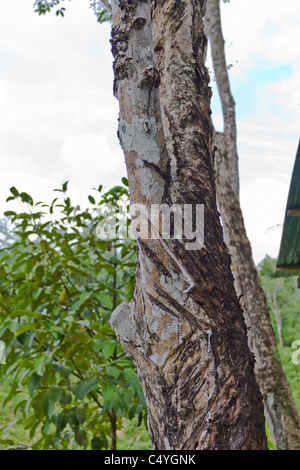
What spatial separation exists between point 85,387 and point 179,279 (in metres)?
0.96

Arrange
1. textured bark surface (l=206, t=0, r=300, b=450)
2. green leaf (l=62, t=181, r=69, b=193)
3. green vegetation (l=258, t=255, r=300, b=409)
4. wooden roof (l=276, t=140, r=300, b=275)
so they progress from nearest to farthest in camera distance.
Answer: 1. green leaf (l=62, t=181, r=69, b=193)
2. wooden roof (l=276, t=140, r=300, b=275)
3. textured bark surface (l=206, t=0, r=300, b=450)
4. green vegetation (l=258, t=255, r=300, b=409)

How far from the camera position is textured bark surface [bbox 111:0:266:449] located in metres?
1.12

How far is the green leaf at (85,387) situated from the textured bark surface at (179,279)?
0.73 metres

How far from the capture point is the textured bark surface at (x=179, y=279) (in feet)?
3.66

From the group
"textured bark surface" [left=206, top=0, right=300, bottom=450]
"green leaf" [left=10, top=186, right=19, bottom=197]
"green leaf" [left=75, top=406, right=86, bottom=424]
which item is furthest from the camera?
"textured bark surface" [left=206, top=0, right=300, bottom=450]

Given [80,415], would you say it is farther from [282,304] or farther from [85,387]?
[282,304]

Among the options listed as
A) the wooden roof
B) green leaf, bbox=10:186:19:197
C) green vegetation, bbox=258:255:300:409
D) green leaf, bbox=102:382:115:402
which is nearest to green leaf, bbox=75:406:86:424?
green leaf, bbox=102:382:115:402

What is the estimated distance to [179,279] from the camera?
1.18m

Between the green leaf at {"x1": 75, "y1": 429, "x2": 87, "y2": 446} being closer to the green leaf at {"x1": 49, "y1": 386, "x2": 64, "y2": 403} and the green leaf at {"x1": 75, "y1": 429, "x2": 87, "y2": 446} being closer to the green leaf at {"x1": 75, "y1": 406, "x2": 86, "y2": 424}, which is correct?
the green leaf at {"x1": 75, "y1": 406, "x2": 86, "y2": 424}

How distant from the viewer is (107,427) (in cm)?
254

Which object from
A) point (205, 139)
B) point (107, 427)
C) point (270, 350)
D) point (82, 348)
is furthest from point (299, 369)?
point (205, 139)

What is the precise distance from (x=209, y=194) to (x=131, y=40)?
0.51m

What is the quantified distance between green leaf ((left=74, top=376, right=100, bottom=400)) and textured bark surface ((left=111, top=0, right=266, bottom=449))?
73 centimetres

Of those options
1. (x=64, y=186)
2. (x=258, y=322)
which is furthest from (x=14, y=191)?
(x=258, y=322)
